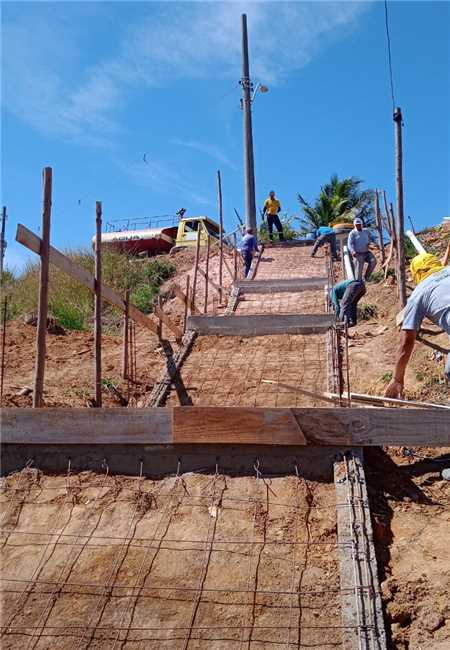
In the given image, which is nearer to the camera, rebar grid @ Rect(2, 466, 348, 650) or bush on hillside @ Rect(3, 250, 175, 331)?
rebar grid @ Rect(2, 466, 348, 650)

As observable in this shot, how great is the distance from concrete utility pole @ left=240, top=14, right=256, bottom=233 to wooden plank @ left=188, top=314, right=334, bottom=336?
9.67 metres

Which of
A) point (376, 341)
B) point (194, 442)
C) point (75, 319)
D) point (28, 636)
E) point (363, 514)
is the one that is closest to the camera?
point (28, 636)

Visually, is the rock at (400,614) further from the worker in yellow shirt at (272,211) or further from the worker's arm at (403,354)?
the worker in yellow shirt at (272,211)

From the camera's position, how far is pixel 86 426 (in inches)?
179

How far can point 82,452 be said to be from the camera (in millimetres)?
4609

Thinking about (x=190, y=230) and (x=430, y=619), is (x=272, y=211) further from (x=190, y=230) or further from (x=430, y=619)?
(x=430, y=619)

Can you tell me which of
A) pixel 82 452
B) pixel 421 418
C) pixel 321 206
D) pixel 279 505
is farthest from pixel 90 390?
pixel 321 206

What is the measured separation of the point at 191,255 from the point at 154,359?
8848mm

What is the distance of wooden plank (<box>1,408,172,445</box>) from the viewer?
4.46 meters

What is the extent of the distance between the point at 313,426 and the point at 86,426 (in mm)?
1601

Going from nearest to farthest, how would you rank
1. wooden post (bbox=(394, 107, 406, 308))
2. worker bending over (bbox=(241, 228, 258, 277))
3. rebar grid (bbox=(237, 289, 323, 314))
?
wooden post (bbox=(394, 107, 406, 308)), rebar grid (bbox=(237, 289, 323, 314)), worker bending over (bbox=(241, 228, 258, 277))

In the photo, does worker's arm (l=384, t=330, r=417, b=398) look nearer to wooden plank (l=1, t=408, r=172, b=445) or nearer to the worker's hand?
the worker's hand

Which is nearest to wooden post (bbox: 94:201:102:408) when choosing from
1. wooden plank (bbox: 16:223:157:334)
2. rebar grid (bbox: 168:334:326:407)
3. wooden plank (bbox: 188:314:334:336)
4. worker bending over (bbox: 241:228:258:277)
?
wooden plank (bbox: 16:223:157:334)

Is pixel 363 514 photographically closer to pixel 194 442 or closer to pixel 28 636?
pixel 194 442
